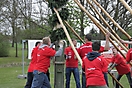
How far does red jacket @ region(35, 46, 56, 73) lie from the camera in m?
7.37

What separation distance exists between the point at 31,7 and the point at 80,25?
9434 millimetres

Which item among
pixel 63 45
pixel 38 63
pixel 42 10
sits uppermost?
pixel 42 10

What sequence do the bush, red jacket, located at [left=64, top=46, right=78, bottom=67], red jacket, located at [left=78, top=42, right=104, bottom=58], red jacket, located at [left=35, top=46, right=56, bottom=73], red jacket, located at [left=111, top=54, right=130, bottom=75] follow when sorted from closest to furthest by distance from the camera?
red jacket, located at [left=35, top=46, right=56, bottom=73], red jacket, located at [left=78, top=42, right=104, bottom=58], red jacket, located at [left=111, top=54, right=130, bottom=75], red jacket, located at [left=64, top=46, right=78, bottom=67], the bush

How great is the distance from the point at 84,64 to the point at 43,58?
210 centimetres

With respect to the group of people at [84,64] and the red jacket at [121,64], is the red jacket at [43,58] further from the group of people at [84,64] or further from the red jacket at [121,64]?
the red jacket at [121,64]

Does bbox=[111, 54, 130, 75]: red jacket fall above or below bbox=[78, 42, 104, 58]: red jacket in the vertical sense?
below

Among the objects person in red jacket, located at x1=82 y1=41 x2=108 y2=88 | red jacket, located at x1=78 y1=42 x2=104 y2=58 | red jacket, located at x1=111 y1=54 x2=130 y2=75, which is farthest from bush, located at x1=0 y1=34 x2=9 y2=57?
person in red jacket, located at x1=82 y1=41 x2=108 y2=88

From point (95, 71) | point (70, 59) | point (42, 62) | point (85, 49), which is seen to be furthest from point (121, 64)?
point (95, 71)

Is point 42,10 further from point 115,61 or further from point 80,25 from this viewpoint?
point 115,61

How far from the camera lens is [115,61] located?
9.34m

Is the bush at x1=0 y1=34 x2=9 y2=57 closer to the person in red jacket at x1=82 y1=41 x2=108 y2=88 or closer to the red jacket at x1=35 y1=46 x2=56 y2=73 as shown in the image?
the red jacket at x1=35 y1=46 x2=56 y2=73

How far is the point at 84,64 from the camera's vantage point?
5.58 metres

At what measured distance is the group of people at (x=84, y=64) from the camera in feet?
17.6

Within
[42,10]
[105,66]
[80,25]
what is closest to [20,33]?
[42,10]
